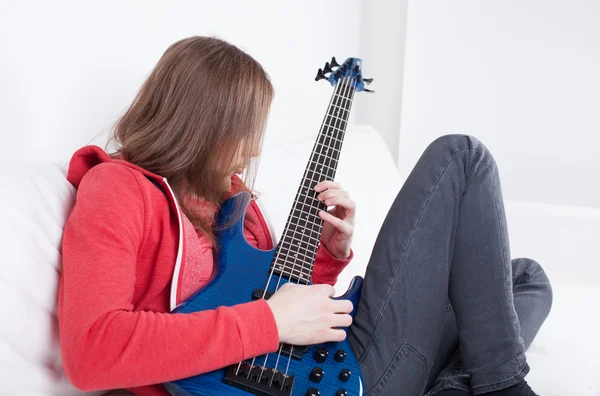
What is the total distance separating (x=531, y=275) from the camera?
4.61ft

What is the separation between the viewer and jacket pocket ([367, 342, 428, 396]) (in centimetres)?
98

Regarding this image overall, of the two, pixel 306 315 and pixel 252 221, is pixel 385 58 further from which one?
pixel 306 315

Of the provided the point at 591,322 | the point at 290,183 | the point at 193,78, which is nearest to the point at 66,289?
the point at 193,78

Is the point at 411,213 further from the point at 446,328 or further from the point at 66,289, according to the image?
the point at 66,289

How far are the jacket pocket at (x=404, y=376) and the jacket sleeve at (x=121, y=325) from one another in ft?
0.82

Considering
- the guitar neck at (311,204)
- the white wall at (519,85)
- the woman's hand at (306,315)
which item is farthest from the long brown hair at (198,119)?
the white wall at (519,85)

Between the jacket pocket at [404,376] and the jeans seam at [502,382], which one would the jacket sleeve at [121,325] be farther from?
the jeans seam at [502,382]

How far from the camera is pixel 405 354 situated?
3.32 feet

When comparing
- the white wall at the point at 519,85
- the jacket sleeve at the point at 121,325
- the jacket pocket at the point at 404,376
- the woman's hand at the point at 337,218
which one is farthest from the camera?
the white wall at the point at 519,85

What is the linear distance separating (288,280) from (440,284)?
0.28 meters

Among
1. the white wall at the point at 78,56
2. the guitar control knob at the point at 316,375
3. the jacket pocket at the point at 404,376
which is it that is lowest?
the jacket pocket at the point at 404,376

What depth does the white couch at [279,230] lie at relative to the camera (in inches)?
33.5

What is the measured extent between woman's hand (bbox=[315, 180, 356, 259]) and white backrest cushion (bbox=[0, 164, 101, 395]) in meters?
0.46

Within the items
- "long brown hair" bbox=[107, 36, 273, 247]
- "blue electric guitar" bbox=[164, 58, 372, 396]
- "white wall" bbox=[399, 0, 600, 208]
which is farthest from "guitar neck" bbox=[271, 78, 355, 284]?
"white wall" bbox=[399, 0, 600, 208]
